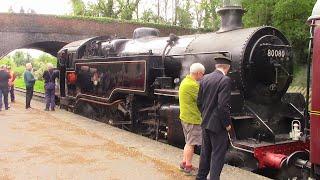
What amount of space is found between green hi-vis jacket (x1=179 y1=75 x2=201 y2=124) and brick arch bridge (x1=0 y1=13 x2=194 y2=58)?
78.2 ft

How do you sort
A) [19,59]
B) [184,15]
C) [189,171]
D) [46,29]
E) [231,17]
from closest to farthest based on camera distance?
[189,171] → [231,17] → [46,29] → [184,15] → [19,59]

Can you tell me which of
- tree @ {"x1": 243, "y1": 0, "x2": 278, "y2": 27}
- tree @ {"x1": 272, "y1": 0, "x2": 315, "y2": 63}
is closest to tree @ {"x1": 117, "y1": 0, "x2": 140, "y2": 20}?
tree @ {"x1": 243, "y1": 0, "x2": 278, "y2": 27}

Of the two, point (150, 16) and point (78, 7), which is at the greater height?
point (78, 7)

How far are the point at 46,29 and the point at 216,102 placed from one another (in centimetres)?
2533

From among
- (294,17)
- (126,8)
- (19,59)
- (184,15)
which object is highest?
(126,8)

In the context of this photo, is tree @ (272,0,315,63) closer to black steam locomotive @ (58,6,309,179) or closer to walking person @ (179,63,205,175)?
black steam locomotive @ (58,6,309,179)

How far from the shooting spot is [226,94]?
5.21 metres

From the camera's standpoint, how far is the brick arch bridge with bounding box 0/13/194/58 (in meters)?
27.9

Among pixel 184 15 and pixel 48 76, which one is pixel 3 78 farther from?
pixel 184 15

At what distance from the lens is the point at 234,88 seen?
307 inches

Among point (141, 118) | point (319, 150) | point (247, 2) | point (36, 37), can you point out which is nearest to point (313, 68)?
point (319, 150)

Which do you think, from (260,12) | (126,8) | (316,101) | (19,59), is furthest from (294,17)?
(19,59)

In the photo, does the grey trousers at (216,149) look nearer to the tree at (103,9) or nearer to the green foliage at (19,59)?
the tree at (103,9)

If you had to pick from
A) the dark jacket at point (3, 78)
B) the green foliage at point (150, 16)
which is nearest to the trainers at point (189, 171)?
the dark jacket at point (3, 78)
